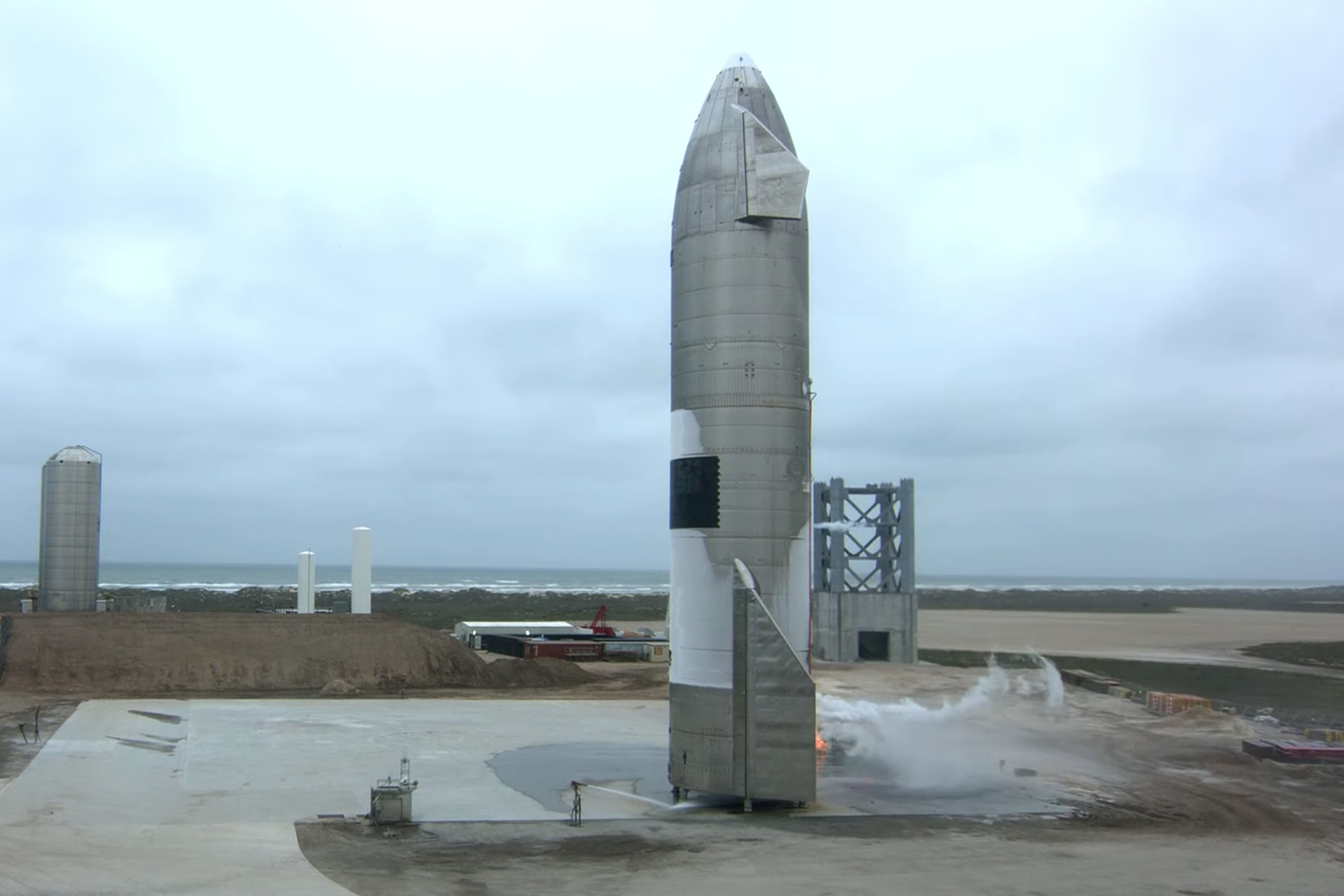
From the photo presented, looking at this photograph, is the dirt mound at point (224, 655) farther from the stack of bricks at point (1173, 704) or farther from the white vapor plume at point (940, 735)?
the stack of bricks at point (1173, 704)

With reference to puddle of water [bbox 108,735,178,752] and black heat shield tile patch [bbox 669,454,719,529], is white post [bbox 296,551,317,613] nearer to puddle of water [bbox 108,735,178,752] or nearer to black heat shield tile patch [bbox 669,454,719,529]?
puddle of water [bbox 108,735,178,752]

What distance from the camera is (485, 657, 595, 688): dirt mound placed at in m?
46.2

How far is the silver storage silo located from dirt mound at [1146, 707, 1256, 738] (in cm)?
4496

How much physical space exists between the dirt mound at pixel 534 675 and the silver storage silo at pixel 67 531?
1978cm

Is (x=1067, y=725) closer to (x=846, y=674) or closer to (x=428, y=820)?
(x=846, y=674)

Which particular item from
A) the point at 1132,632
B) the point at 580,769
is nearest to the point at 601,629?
the point at 580,769

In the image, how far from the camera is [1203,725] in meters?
34.8

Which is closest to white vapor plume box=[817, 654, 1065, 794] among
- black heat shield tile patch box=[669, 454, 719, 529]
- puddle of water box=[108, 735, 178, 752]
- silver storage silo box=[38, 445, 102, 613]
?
black heat shield tile patch box=[669, 454, 719, 529]

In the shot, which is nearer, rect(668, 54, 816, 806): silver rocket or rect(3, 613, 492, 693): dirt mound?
rect(668, 54, 816, 806): silver rocket

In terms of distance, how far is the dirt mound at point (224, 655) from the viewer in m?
42.2

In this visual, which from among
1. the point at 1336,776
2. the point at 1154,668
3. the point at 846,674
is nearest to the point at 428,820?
the point at 1336,776

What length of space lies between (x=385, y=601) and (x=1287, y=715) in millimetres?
104799

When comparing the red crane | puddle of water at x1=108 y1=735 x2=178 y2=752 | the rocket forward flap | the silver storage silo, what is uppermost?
the rocket forward flap

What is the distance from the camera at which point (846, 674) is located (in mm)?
47344
